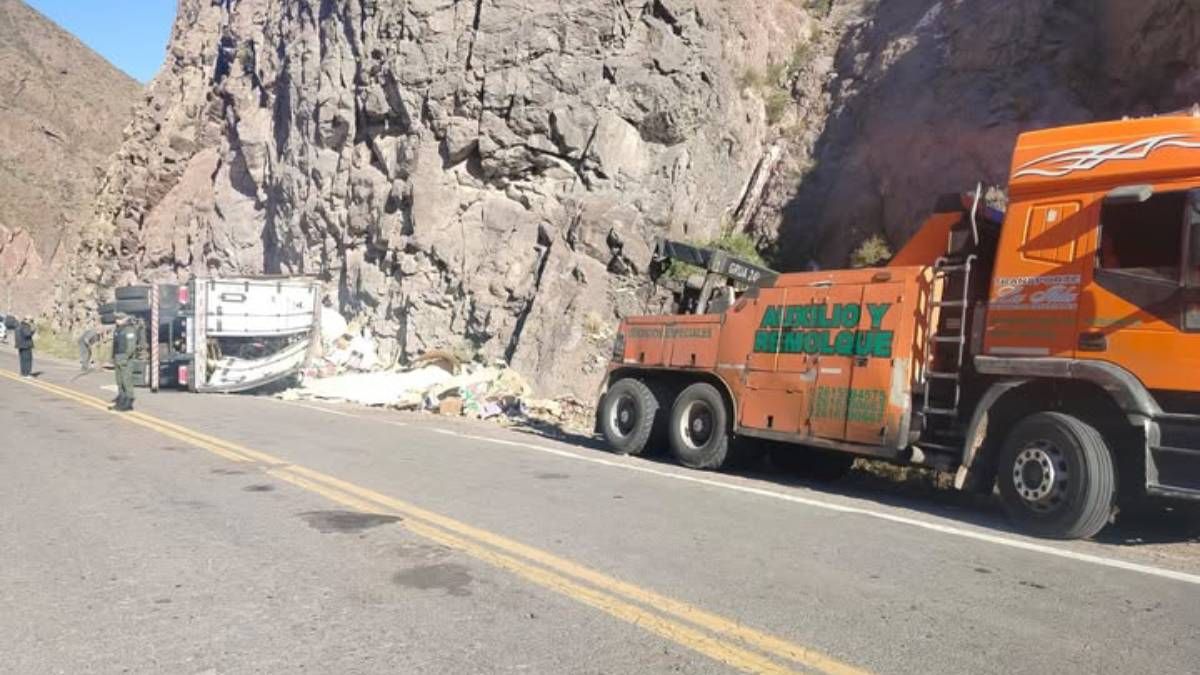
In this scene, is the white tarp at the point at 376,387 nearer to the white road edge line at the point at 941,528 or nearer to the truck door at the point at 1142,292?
the white road edge line at the point at 941,528

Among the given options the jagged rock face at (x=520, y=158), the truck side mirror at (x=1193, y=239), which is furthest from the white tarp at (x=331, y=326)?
the truck side mirror at (x=1193, y=239)

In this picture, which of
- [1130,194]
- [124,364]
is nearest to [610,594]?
[1130,194]

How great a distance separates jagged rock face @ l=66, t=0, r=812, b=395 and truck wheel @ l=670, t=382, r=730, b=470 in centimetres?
884

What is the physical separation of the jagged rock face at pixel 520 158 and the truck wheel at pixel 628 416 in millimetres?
7521

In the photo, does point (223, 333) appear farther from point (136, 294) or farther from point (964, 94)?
point (964, 94)

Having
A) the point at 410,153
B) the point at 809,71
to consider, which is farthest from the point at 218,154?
the point at 809,71

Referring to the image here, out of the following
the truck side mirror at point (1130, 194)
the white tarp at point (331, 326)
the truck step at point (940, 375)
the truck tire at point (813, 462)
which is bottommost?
the truck tire at point (813, 462)

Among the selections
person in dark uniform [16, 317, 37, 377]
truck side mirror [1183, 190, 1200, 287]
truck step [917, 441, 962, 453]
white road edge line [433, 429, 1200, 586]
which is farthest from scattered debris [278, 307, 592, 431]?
truck side mirror [1183, 190, 1200, 287]

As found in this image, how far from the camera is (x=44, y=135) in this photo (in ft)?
253

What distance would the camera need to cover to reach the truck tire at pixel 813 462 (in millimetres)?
10531

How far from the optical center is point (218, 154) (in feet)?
121

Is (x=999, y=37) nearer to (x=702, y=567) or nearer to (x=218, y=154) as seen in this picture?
(x=702, y=567)

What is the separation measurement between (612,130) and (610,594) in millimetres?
20374

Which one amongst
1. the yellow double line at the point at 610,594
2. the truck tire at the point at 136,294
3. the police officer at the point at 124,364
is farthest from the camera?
the truck tire at the point at 136,294
